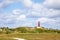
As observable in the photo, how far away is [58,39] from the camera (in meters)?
51.2

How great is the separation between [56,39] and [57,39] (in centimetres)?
31

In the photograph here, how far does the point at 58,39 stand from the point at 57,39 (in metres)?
0.27

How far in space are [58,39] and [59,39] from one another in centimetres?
37

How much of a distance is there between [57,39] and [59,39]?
0.56m

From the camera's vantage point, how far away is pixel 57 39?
168 feet

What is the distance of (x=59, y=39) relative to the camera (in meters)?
51.4

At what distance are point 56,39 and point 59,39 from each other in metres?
0.87
